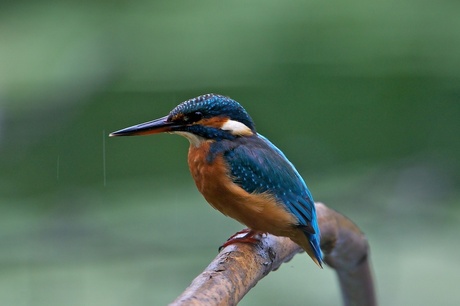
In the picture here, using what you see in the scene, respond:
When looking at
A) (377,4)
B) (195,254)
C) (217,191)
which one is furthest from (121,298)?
(377,4)

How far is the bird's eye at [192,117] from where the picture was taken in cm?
142

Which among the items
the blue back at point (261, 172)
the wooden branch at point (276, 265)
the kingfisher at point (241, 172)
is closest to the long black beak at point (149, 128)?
the kingfisher at point (241, 172)

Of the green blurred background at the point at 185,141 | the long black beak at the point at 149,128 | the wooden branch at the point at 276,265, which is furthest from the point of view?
the green blurred background at the point at 185,141

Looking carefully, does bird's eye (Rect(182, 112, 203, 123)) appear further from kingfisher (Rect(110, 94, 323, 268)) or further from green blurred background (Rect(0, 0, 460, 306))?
green blurred background (Rect(0, 0, 460, 306))

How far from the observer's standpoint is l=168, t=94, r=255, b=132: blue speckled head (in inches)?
55.7

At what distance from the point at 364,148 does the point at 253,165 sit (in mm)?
1605

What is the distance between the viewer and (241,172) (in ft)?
4.81

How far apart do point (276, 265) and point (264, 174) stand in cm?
19

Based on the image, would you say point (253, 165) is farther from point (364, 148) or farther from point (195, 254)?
point (364, 148)

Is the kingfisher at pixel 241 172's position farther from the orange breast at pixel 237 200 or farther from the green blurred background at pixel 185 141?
the green blurred background at pixel 185 141

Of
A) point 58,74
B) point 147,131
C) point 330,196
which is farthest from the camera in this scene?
point 58,74

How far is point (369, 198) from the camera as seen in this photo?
8.94ft

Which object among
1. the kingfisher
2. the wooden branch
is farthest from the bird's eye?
the wooden branch

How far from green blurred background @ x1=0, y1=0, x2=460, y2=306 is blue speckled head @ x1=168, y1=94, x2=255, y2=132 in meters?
0.93
